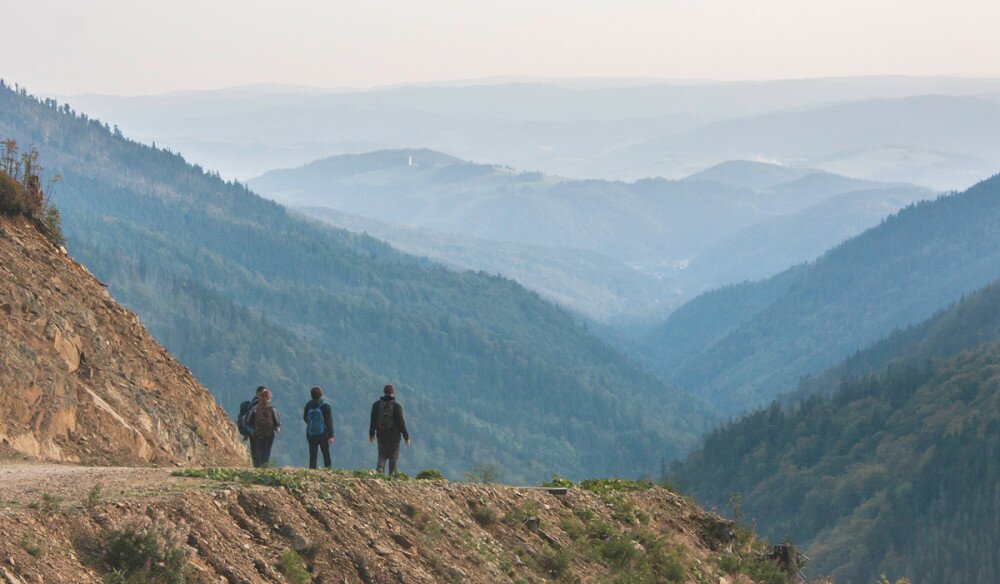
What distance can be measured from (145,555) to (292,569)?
269 centimetres

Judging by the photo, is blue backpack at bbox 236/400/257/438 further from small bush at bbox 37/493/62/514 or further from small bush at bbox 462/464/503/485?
small bush at bbox 37/493/62/514

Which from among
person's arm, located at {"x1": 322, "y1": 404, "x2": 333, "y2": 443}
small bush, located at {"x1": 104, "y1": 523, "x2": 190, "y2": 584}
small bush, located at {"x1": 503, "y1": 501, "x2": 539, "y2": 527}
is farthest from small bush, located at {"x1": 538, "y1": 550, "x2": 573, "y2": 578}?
small bush, located at {"x1": 104, "y1": 523, "x2": 190, "y2": 584}

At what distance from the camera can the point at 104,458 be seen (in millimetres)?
30297

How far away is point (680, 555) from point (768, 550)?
16.9 feet

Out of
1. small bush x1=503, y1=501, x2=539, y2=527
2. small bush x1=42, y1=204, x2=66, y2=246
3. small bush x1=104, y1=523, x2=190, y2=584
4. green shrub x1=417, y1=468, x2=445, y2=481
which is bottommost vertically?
small bush x1=503, y1=501, x2=539, y2=527

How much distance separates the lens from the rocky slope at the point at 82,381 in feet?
98.5

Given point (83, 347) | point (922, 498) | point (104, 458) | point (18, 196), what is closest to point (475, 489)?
point (104, 458)

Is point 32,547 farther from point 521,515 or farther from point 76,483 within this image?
point 521,515

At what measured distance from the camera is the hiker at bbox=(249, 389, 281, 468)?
98.6ft

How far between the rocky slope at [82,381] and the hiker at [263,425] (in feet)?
8.76

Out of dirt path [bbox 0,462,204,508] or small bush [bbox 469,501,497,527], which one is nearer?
dirt path [bbox 0,462,204,508]

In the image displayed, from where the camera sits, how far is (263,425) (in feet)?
98.6

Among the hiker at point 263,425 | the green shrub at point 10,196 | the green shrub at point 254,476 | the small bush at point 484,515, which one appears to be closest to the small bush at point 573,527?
the small bush at point 484,515

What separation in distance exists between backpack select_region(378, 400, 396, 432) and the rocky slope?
17.4 ft
